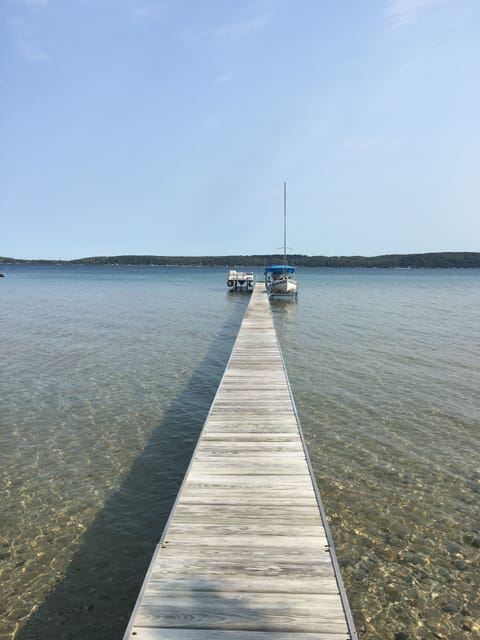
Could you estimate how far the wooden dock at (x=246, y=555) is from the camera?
11.6 ft

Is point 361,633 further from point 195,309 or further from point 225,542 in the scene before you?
point 195,309

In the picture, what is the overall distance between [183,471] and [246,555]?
3.92 meters

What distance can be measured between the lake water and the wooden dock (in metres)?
1.20

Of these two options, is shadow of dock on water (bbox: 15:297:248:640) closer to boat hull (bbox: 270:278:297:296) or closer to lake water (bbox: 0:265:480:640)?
lake water (bbox: 0:265:480:640)

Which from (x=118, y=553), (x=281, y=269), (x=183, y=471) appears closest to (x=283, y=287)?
(x=281, y=269)

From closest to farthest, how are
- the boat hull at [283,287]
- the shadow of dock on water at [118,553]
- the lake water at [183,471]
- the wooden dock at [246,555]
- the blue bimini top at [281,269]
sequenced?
1. the wooden dock at [246,555]
2. the shadow of dock on water at [118,553]
3. the lake water at [183,471]
4. the boat hull at [283,287]
5. the blue bimini top at [281,269]

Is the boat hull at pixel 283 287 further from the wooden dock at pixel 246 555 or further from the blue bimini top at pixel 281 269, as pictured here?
the wooden dock at pixel 246 555

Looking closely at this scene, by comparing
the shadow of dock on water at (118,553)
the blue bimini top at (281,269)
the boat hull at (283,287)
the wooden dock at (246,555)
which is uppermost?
the blue bimini top at (281,269)

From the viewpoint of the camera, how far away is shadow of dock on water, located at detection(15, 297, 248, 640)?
4.79 meters

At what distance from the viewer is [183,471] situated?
813 cm

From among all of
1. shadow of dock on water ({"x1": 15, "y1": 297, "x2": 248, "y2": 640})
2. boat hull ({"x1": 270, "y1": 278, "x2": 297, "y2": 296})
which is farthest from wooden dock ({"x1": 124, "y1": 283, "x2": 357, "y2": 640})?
boat hull ({"x1": 270, "y1": 278, "x2": 297, "y2": 296})

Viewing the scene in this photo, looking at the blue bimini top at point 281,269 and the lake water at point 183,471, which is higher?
the blue bimini top at point 281,269

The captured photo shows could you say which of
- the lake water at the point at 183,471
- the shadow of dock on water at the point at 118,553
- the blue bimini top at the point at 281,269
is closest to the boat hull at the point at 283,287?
the blue bimini top at the point at 281,269

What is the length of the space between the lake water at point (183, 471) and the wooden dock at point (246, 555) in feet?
3.93
